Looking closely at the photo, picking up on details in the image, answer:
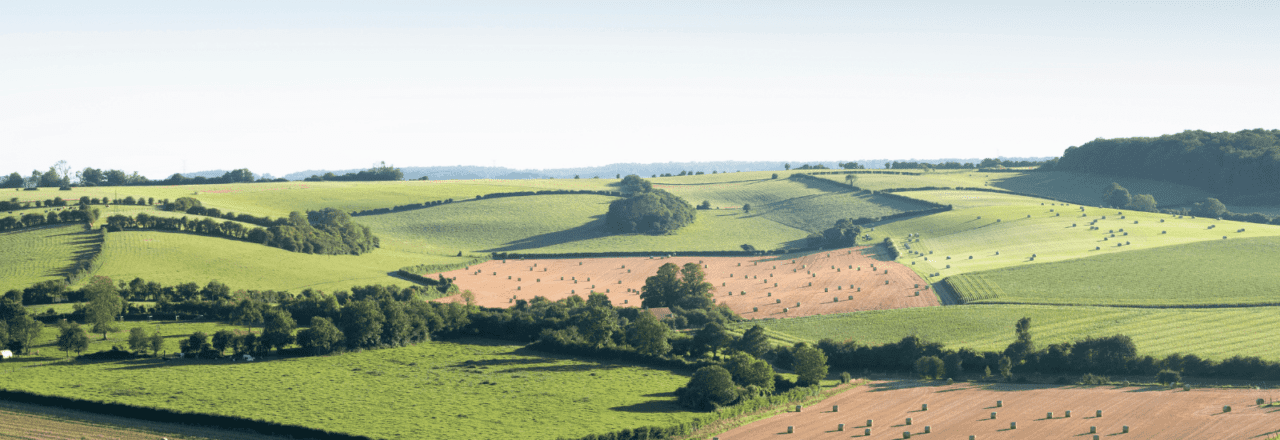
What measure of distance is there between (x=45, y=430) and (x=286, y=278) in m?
59.9

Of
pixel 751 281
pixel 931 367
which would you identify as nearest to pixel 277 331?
pixel 931 367

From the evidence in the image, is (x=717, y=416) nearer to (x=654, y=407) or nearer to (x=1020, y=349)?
(x=654, y=407)

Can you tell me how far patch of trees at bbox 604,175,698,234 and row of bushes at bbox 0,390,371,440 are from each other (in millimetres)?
111274

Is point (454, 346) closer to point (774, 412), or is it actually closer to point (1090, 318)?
point (774, 412)

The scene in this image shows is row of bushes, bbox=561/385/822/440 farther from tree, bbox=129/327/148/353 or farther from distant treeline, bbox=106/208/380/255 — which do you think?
distant treeline, bbox=106/208/380/255

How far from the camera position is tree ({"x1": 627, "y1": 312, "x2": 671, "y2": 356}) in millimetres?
84312

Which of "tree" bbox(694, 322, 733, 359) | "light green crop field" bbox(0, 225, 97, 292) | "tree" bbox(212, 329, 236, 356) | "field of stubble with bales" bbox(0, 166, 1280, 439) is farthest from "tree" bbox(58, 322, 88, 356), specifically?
"tree" bbox(694, 322, 733, 359)

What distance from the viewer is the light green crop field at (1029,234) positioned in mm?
126000

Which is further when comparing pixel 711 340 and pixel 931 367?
pixel 711 340

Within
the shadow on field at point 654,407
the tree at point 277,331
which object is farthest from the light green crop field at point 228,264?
the shadow on field at point 654,407

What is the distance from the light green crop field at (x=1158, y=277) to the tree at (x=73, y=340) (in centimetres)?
8642

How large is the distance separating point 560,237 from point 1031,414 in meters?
112

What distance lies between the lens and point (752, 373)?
235 feet

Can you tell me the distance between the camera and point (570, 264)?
14475cm
